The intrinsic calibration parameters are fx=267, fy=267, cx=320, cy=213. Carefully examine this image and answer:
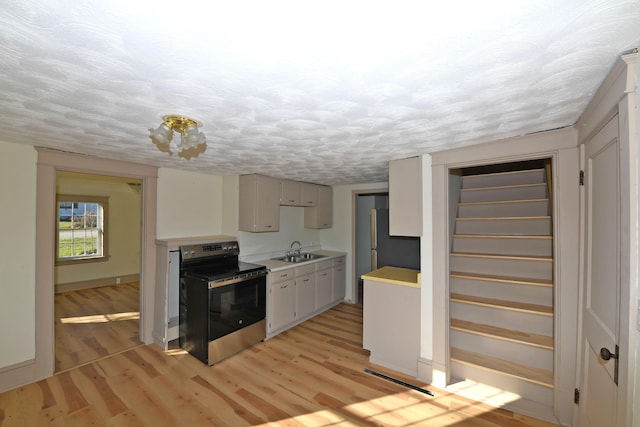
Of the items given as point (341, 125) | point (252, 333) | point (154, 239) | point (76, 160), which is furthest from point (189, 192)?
point (341, 125)

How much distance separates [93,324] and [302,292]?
9.99 feet

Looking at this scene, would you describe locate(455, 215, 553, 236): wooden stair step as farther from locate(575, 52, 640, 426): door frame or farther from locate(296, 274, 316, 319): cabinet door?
locate(296, 274, 316, 319): cabinet door

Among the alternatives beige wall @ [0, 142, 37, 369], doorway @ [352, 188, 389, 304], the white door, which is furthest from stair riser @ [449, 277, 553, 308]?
beige wall @ [0, 142, 37, 369]

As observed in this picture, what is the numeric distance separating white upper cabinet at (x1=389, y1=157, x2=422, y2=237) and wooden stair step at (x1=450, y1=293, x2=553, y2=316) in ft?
2.88

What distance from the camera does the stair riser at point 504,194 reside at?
10.5 ft

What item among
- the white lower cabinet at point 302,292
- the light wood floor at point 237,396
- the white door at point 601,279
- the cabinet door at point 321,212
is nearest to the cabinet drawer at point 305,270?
the white lower cabinet at point 302,292

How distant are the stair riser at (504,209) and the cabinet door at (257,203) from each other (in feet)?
8.47

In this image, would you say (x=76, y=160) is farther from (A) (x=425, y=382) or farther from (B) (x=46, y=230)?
(A) (x=425, y=382)

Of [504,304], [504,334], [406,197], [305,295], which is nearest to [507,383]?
[504,334]

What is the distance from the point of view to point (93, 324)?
3859mm

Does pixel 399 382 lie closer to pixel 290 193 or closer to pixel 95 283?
pixel 290 193

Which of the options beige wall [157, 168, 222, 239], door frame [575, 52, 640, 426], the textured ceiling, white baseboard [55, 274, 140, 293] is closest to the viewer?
the textured ceiling

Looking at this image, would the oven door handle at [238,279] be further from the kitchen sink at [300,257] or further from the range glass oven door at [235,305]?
the kitchen sink at [300,257]

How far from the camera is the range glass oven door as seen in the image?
293 centimetres
